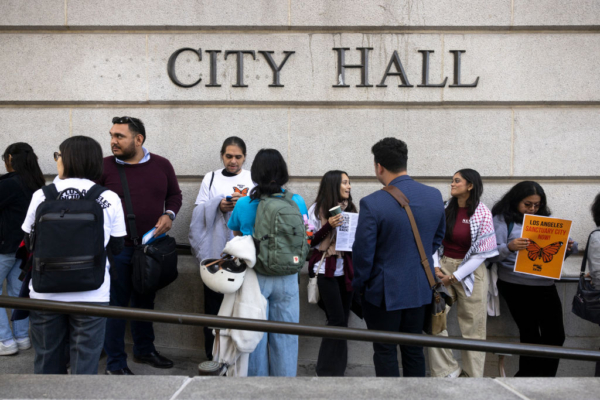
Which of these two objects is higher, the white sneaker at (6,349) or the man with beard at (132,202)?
the man with beard at (132,202)

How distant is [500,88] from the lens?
546 cm

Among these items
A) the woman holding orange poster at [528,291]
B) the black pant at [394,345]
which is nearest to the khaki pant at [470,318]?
the woman holding orange poster at [528,291]

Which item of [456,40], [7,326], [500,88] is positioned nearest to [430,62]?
[456,40]

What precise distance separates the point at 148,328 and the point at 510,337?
385 cm

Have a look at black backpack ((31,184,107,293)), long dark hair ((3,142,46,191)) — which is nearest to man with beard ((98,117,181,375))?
long dark hair ((3,142,46,191))

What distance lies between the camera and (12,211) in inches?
184

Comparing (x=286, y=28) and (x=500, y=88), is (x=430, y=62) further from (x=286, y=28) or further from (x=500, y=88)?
(x=286, y=28)

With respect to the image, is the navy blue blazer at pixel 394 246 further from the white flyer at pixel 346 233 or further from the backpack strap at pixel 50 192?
the backpack strap at pixel 50 192

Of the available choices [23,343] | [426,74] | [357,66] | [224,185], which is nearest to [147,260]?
[224,185]

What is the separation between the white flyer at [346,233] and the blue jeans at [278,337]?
75 centimetres

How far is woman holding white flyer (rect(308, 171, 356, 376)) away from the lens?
14.8 feet

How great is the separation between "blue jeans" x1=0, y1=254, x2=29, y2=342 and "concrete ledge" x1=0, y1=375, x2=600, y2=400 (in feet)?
8.02

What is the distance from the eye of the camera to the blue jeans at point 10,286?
4.75 meters

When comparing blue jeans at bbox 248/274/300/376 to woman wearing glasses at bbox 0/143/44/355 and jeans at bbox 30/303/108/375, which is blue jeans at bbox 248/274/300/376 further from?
woman wearing glasses at bbox 0/143/44/355
